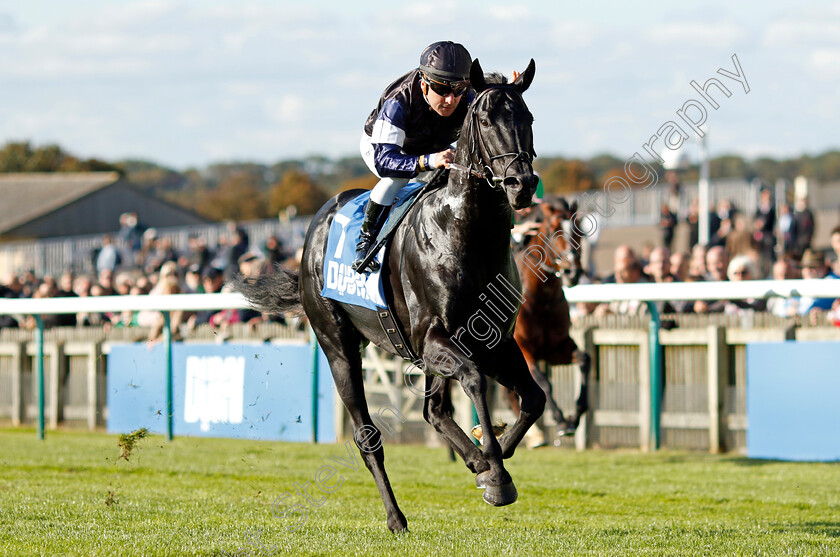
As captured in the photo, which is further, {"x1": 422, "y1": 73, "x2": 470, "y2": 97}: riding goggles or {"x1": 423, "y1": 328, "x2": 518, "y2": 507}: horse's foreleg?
{"x1": 422, "y1": 73, "x2": 470, "y2": 97}: riding goggles

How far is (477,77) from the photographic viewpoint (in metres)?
4.51

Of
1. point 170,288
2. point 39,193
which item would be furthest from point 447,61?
point 39,193

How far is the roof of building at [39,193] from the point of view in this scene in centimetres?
4768

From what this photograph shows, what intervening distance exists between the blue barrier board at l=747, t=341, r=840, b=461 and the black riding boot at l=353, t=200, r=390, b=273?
154 inches

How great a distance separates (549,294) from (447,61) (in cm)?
328

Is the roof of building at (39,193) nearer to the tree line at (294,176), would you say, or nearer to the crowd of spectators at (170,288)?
the tree line at (294,176)

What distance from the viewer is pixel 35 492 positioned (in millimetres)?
6059

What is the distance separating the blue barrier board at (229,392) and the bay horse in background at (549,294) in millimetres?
A: 2095

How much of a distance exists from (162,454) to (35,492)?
227cm

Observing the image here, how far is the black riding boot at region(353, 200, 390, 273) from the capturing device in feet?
17.5

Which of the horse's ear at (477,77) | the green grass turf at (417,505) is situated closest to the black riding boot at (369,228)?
the horse's ear at (477,77)

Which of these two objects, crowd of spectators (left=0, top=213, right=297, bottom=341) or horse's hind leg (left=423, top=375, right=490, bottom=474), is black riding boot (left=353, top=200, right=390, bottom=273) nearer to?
horse's hind leg (left=423, top=375, right=490, bottom=474)

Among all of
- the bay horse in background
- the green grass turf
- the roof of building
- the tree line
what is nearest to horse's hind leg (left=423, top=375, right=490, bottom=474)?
the green grass turf

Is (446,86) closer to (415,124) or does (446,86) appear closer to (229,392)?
(415,124)
